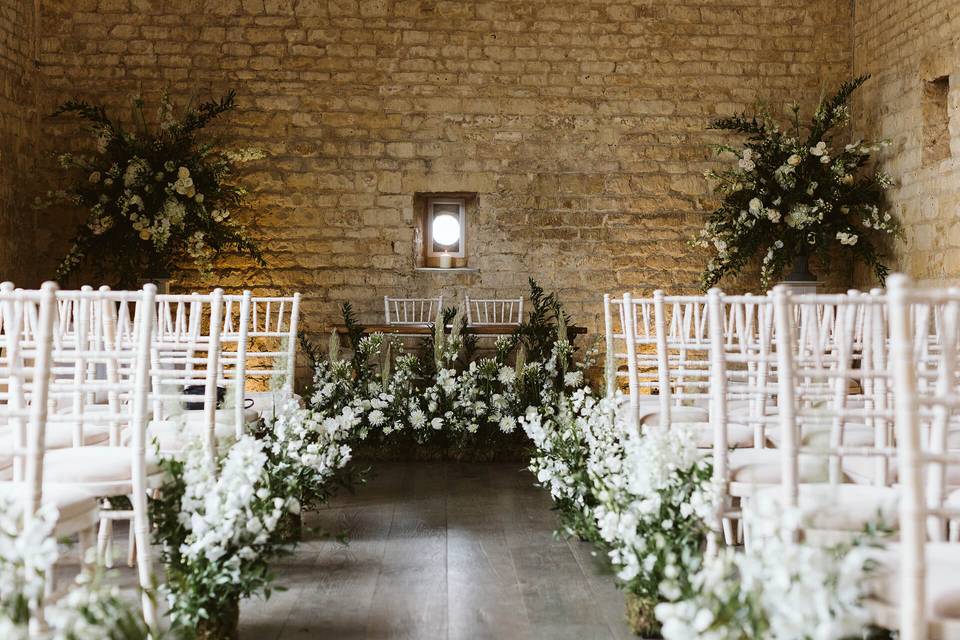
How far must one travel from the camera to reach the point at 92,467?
2555 mm

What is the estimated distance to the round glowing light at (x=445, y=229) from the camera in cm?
802

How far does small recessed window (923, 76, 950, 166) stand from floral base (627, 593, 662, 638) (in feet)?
17.2

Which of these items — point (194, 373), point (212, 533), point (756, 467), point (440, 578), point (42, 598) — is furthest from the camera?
point (440, 578)

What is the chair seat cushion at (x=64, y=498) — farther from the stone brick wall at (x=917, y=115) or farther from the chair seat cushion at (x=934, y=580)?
the stone brick wall at (x=917, y=115)

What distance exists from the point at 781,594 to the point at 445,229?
6641 mm

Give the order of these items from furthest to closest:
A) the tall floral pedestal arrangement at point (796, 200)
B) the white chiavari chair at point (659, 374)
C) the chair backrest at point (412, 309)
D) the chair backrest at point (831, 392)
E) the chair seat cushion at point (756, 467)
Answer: the chair backrest at point (412, 309) → the tall floral pedestal arrangement at point (796, 200) → the white chiavari chair at point (659, 374) → the chair seat cushion at point (756, 467) → the chair backrest at point (831, 392)

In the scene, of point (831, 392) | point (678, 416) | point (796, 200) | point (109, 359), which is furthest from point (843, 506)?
point (796, 200)

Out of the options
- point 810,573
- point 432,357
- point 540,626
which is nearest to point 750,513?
point 810,573

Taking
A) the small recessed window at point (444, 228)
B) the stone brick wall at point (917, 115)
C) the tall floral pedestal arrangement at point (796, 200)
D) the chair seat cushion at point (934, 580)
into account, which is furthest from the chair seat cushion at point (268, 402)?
the stone brick wall at point (917, 115)

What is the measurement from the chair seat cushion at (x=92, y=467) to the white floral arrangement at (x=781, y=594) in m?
1.62

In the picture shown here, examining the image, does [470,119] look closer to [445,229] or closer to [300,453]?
[445,229]

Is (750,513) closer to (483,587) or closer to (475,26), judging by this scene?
(483,587)

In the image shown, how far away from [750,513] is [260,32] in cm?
689

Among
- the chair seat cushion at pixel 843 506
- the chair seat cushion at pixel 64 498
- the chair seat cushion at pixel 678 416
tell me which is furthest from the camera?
the chair seat cushion at pixel 678 416
